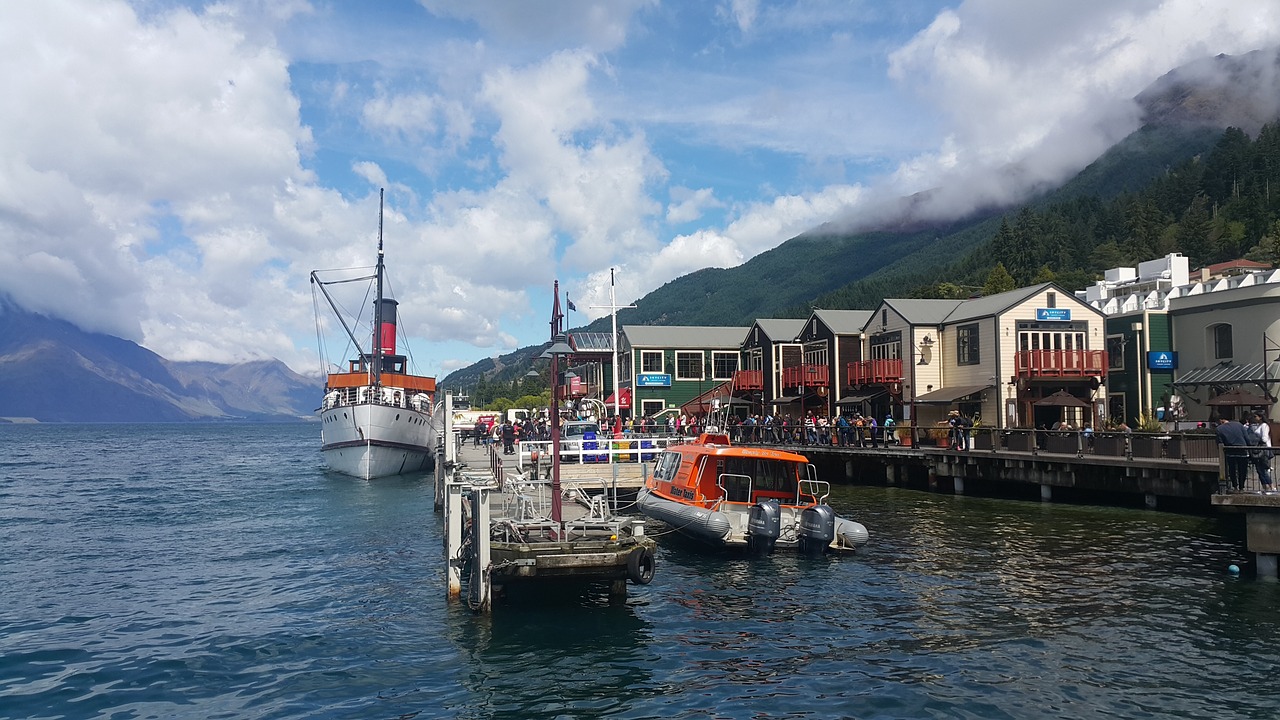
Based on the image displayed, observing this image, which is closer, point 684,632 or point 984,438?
point 684,632

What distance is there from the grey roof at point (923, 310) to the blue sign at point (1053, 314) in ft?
19.1

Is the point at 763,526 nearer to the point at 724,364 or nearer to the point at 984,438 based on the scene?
the point at 984,438

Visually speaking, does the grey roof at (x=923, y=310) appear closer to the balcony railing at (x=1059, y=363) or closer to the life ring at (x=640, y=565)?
the balcony railing at (x=1059, y=363)

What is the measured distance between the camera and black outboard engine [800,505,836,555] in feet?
77.7

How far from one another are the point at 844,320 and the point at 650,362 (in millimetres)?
16267

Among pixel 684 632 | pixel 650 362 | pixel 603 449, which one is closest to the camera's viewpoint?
pixel 684 632

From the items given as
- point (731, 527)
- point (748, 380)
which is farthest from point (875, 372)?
point (731, 527)

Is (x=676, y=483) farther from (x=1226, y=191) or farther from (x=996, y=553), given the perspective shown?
(x=1226, y=191)

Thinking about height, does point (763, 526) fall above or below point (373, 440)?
below

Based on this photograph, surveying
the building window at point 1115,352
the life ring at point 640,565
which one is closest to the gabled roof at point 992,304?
the building window at point 1115,352

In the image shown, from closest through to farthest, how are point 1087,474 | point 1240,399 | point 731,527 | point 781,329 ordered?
point 731,527 < point 1087,474 < point 1240,399 < point 781,329

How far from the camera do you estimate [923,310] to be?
54125 mm

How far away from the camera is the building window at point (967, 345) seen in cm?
4916

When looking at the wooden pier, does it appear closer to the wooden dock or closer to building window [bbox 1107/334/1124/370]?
the wooden dock
